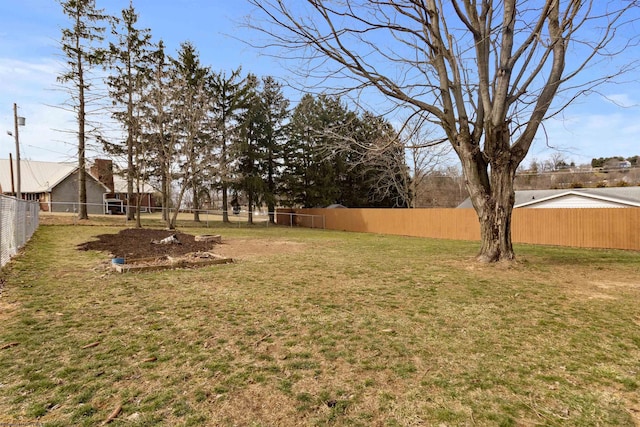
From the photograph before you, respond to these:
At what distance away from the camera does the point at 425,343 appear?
3.15 metres

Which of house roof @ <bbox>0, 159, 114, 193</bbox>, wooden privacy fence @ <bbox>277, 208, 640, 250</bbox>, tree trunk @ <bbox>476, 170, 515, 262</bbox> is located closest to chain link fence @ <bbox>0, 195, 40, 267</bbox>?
tree trunk @ <bbox>476, 170, 515, 262</bbox>

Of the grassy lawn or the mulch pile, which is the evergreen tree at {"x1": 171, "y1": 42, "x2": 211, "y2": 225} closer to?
the mulch pile

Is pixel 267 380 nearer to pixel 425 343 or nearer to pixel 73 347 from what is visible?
pixel 425 343

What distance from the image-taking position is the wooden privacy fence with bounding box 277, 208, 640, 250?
1159 cm

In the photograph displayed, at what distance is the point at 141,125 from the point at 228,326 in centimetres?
1755

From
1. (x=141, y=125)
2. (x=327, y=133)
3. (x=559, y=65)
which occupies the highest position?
(x=141, y=125)

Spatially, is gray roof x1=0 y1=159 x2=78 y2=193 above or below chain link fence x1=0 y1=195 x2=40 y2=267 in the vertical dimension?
above

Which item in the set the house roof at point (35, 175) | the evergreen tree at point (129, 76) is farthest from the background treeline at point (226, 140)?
the house roof at point (35, 175)

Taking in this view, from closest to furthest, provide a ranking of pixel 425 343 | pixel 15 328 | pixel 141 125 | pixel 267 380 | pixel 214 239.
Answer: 1. pixel 267 380
2. pixel 425 343
3. pixel 15 328
4. pixel 214 239
5. pixel 141 125

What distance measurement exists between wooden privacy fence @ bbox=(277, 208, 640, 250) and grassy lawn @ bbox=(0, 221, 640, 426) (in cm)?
767

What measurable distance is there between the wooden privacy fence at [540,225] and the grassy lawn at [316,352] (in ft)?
Result: 25.2

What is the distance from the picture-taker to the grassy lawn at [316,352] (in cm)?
207

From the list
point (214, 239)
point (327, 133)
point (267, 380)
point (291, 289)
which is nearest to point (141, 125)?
point (214, 239)

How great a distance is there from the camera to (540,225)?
13.6 metres
